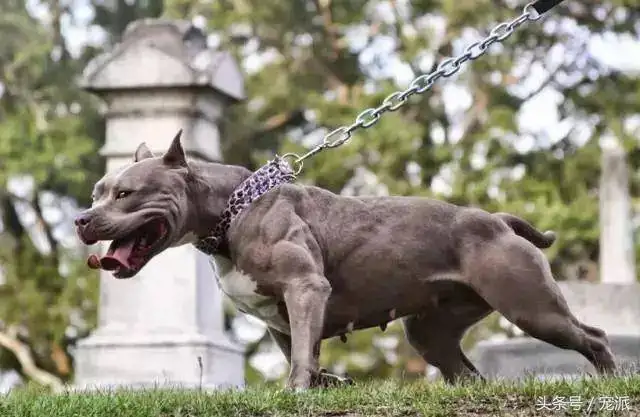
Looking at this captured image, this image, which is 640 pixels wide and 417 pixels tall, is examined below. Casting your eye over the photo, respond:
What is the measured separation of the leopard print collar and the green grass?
0.68 metres

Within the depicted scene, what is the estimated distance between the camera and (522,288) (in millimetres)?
4727

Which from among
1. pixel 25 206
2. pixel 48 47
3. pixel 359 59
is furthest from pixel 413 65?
pixel 25 206

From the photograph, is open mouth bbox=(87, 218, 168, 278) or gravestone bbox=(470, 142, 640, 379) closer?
open mouth bbox=(87, 218, 168, 278)

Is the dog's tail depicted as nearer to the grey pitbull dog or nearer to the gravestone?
the grey pitbull dog

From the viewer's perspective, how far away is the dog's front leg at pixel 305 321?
14.6 feet

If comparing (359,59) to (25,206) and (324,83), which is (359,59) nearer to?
(324,83)

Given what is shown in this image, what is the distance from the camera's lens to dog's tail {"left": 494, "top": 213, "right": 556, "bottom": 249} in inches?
202

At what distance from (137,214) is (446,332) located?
5.12 feet

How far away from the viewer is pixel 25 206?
1947cm

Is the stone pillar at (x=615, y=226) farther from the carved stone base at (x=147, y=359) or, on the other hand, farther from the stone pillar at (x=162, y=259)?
the carved stone base at (x=147, y=359)

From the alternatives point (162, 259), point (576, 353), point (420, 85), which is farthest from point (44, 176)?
point (420, 85)

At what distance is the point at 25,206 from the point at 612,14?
10.8 m

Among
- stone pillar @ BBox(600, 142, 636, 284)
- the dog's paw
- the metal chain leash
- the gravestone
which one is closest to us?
the dog's paw

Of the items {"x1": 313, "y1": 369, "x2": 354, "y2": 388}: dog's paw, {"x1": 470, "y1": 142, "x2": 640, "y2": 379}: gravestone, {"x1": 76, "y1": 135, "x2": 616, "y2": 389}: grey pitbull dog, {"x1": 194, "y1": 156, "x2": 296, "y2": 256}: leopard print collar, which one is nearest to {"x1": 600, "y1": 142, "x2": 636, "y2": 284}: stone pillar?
{"x1": 470, "y1": 142, "x2": 640, "y2": 379}: gravestone
